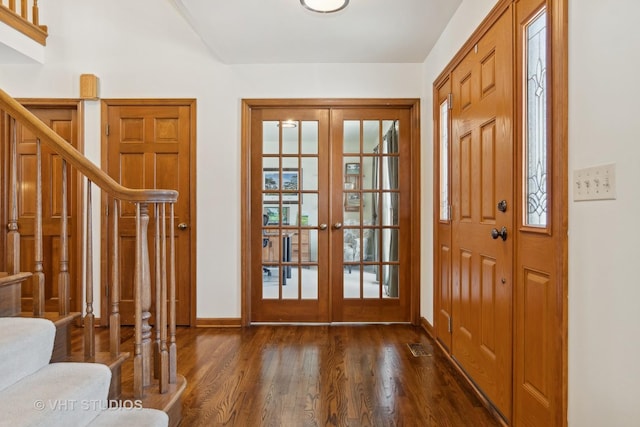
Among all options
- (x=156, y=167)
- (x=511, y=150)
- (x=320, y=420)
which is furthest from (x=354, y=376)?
(x=156, y=167)

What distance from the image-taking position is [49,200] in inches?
130

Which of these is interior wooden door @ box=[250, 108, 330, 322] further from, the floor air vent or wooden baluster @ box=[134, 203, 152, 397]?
wooden baluster @ box=[134, 203, 152, 397]

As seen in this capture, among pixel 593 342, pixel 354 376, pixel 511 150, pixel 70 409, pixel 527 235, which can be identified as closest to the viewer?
A: pixel 593 342

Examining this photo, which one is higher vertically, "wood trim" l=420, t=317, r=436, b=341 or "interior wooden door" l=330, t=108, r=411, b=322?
"interior wooden door" l=330, t=108, r=411, b=322

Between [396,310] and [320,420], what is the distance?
5.67ft

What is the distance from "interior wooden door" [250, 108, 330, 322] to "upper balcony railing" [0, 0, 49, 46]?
1993mm

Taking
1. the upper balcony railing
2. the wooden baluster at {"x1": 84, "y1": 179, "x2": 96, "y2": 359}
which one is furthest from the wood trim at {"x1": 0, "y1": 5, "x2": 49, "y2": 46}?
the wooden baluster at {"x1": 84, "y1": 179, "x2": 96, "y2": 359}

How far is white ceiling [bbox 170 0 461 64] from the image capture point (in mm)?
2395

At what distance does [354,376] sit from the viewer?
2275mm

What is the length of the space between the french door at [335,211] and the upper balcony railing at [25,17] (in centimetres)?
198

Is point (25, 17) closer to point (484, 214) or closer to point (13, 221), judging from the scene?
point (13, 221)

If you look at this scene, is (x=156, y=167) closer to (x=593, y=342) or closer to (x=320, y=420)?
(x=320, y=420)

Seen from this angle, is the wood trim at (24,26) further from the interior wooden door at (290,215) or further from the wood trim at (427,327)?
the wood trim at (427,327)

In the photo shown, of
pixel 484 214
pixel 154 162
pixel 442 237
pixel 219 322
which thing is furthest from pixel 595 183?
pixel 154 162
